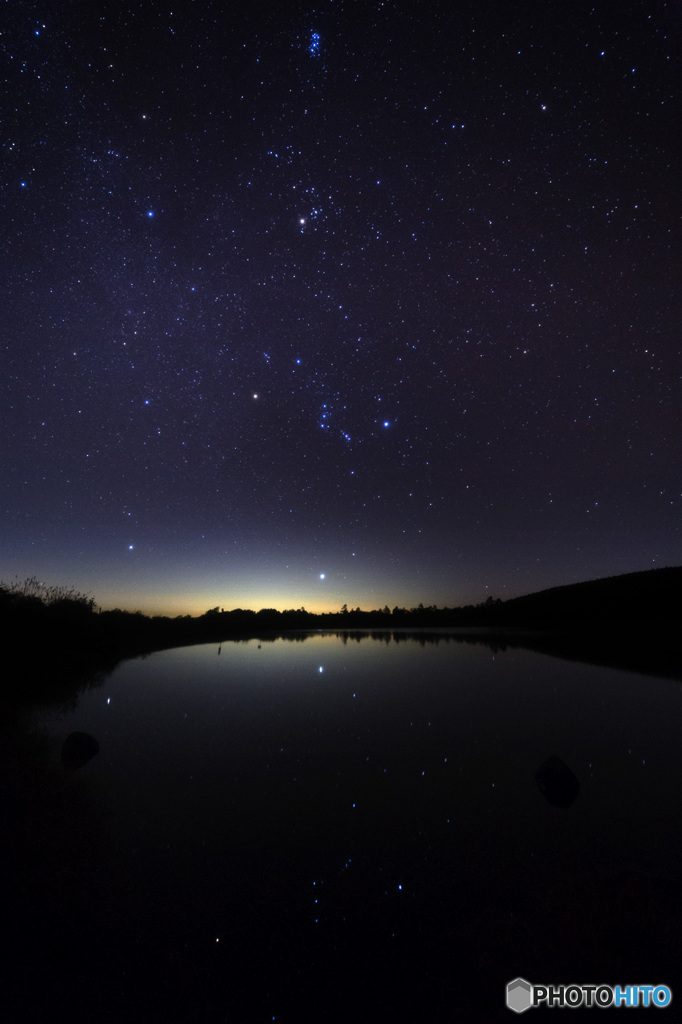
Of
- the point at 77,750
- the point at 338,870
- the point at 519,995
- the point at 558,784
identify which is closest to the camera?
the point at 519,995

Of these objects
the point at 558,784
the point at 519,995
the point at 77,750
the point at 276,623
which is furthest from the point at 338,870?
the point at 276,623

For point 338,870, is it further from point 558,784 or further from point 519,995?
point 558,784

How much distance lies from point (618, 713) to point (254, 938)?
15.0 metres

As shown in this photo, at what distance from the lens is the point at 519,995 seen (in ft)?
12.6

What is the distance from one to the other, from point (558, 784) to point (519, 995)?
5371 millimetres

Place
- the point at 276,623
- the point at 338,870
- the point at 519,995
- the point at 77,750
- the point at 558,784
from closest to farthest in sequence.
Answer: the point at 519,995 < the point at 338,870 < the point at 558,784 < the point at 77,750 < the point at 276,623

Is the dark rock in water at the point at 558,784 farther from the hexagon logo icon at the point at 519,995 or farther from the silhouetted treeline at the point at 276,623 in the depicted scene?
the silhouetted treeline at the point at 276,623

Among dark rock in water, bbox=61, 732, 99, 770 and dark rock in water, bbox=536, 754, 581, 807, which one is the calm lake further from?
dark rock in water, bbox=61, 732, 99, 770

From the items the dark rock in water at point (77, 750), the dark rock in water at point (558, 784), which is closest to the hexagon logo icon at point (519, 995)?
the dark rock in water at point (558, 784)

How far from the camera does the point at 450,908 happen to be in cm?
496

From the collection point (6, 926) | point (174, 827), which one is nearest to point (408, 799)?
point (174, 827)

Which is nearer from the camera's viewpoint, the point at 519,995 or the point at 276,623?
the point at 519,995

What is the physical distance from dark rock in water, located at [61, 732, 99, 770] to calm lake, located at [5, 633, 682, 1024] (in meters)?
0.30

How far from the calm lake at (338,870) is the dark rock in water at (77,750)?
0.99ft
